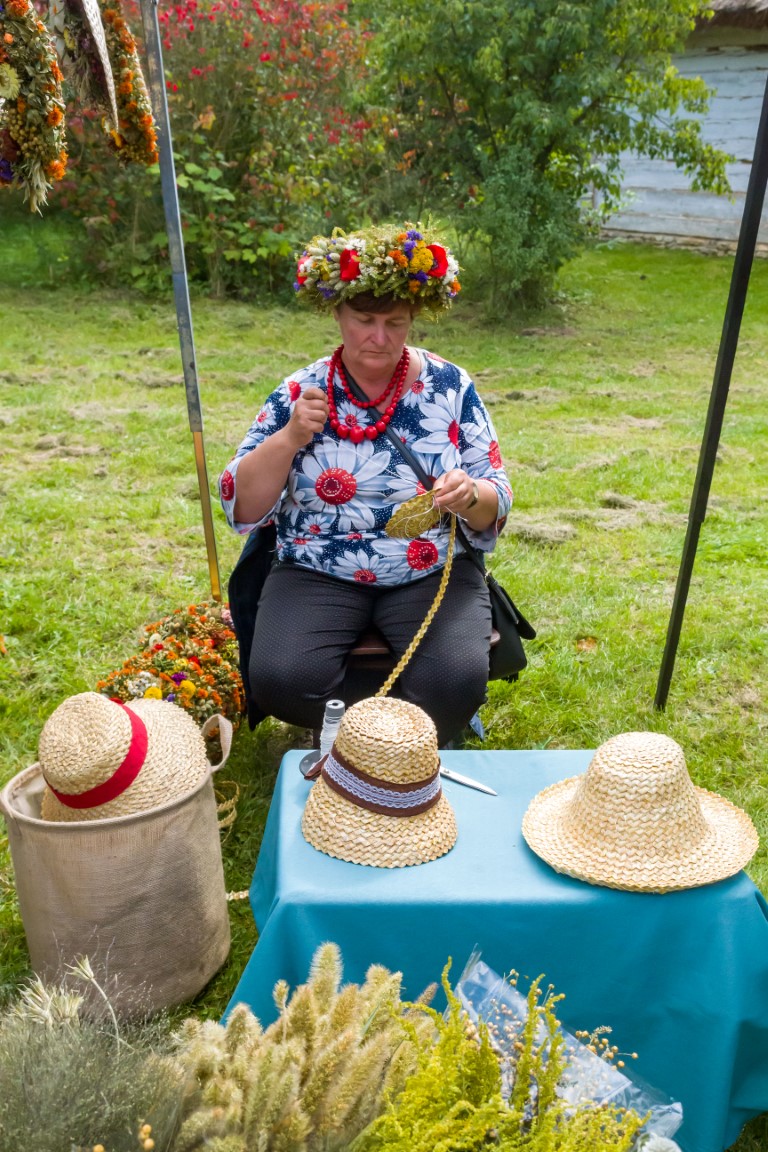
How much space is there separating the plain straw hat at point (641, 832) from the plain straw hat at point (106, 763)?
0.76 metres

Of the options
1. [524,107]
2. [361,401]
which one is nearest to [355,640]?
[361,401]

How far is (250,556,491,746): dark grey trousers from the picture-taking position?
8.57 ft

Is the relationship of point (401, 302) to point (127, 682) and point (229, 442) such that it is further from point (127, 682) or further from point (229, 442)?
point (229, 442)

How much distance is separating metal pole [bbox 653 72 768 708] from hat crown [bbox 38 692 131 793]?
180cm

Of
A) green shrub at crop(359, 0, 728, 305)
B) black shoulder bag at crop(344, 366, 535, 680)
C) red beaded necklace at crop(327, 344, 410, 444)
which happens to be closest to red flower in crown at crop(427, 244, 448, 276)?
red beaded necklace at crop(327, 344, 410, 444)

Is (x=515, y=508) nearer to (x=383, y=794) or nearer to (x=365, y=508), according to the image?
(x=365, y=508)

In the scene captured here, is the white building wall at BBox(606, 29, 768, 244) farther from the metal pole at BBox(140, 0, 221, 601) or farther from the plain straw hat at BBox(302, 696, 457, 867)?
the plain straw hat at BBox(302, 696, 457, 867)

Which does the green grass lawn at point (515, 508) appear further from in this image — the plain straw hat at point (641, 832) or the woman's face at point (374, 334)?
the woman's face at point (374, 334)

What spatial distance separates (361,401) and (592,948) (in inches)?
59.0

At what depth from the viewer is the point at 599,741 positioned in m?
3.27

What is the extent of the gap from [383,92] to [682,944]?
8942mm

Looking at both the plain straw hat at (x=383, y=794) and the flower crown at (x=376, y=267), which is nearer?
the plain straw hat at (x=383, y=794)

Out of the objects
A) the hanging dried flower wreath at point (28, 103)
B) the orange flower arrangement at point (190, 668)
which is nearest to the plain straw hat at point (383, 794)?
the orange flower arrangement at point (190, 668)

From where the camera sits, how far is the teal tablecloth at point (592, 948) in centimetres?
177
